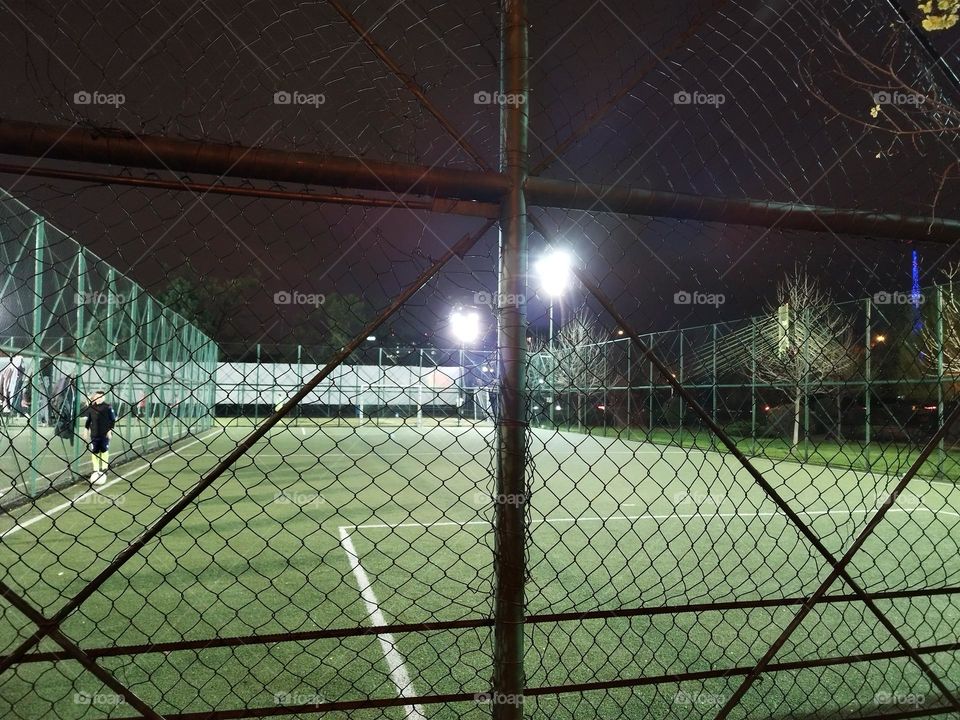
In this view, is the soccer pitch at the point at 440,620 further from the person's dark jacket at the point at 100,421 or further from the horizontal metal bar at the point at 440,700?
the person's dark jacket at the point at 100,421

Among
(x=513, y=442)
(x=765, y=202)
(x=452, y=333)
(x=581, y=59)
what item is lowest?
(x=513, y=442)

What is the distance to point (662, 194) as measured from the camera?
6.81 feet

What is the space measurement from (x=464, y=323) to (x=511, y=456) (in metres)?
0.43

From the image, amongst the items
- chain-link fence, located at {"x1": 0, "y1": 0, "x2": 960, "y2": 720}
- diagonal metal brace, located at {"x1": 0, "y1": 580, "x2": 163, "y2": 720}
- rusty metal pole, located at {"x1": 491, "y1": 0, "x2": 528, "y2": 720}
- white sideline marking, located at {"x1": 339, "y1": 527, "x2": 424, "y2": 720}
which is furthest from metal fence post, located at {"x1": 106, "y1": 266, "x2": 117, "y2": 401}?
white sideline marking, located at {"x1": 339, "y1": 527, "x2": 424, "y2": 720}

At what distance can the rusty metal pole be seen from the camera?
183 centimetres

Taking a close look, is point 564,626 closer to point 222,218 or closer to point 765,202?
point 765,202

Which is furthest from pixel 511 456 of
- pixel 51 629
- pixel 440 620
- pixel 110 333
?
pixel 110 333

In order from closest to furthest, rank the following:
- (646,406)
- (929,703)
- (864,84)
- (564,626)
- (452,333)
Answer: (452,333) → (929,703) → (864,84) → (564,626) → (646,406)

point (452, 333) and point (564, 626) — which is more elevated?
point (452, 333)

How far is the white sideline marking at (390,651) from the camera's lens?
9.32ft

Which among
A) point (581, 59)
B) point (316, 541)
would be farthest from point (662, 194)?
point (316, 541)

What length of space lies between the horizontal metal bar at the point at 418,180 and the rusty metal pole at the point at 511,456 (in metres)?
0.16

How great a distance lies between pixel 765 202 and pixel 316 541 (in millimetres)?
5290

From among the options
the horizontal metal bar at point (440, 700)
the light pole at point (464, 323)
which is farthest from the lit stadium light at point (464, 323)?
the horizontal metal bar at point (440, 700)
